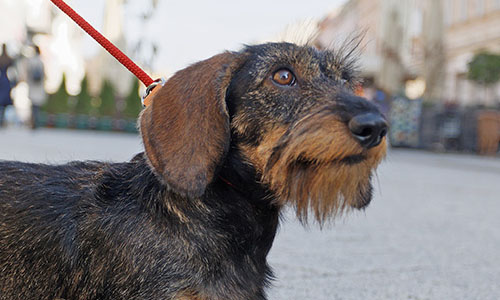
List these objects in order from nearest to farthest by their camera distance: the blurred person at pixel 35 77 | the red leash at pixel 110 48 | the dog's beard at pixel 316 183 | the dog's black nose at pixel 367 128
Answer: the dog's black nose at pixel 367 128 < the dog's beard at pixel 316 183 < the red leash at pixel 110 48 < the blurred person at pixel 35 77

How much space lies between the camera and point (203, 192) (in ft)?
6.94

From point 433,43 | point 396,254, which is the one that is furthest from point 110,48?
point 433,43

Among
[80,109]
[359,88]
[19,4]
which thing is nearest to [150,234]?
[359,88]

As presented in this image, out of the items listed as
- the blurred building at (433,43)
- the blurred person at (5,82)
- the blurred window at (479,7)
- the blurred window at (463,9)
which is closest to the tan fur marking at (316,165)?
the blurred building at (433,43)

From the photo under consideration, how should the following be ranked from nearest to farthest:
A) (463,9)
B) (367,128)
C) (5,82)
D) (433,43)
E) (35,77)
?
(367,128) → (5,82) → (35,77) → (433,43) → (463,9)

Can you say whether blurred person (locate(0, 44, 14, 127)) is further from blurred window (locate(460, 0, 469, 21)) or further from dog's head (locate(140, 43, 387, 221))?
blurred window (locate(460, 0, 469, 21))

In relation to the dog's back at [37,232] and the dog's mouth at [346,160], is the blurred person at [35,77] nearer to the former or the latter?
the dog's back at [37,232]

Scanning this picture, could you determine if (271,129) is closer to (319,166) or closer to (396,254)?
(319,166)

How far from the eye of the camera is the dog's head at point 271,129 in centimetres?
212

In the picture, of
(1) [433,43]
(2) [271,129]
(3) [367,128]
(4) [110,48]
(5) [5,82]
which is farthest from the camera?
(1) [433,43]

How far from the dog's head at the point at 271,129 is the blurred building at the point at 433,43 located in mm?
A: 658

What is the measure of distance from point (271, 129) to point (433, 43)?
28084 mm

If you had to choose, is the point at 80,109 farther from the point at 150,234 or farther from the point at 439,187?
the point at 150,234

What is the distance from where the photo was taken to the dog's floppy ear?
2.13 meters
